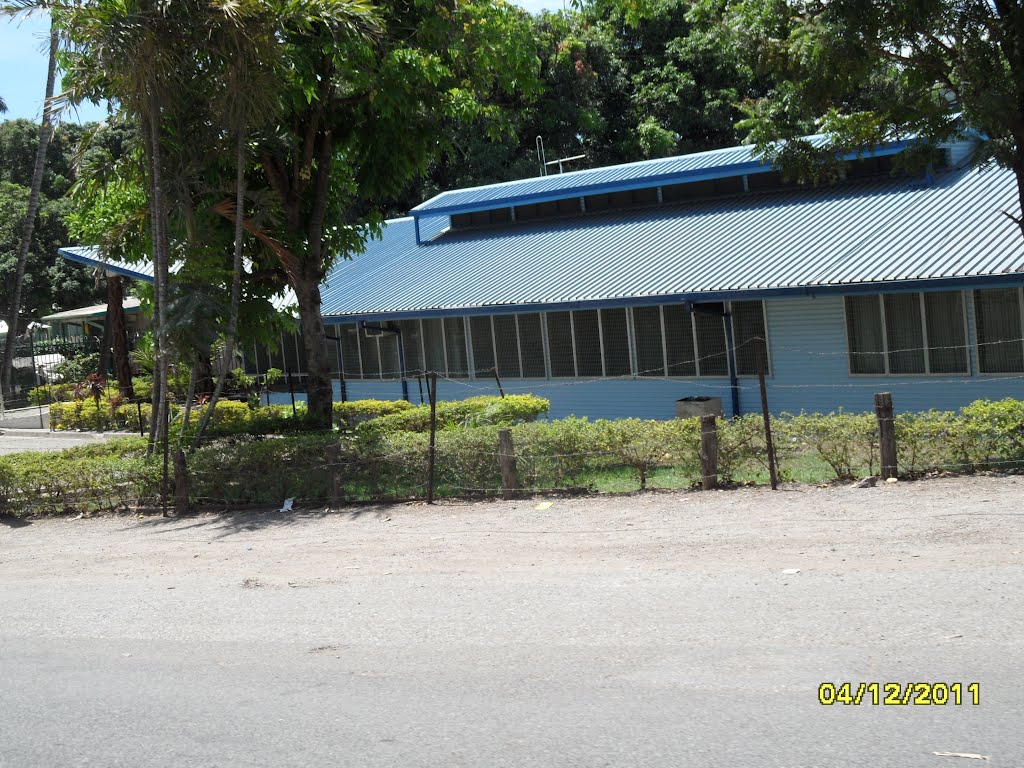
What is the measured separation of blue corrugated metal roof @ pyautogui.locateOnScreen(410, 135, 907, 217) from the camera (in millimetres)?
23656

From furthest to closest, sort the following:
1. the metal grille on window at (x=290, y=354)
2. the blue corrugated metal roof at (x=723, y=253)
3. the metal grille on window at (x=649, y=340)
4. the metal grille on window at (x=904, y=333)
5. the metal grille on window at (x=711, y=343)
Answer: the metal grille on window at (x=290, y=354) → the metal grille on window at (x=649, y=340) → the metal grille on window at (x=711, y=343) → the metal grille on window at (x=904, y=333) → the blue corrugated metal roof at (x=723, y=253)

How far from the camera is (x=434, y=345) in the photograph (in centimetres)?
2483

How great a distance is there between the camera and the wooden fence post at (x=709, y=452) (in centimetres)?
1228

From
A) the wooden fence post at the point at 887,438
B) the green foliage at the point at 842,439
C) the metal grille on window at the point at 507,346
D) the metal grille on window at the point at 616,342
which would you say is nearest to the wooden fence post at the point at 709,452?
the green foliage at the point at 842,439

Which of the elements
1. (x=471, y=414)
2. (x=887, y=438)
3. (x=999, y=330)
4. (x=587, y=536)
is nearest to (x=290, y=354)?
(x=471, y=414)

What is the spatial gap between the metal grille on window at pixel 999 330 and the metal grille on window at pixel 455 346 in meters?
11.1

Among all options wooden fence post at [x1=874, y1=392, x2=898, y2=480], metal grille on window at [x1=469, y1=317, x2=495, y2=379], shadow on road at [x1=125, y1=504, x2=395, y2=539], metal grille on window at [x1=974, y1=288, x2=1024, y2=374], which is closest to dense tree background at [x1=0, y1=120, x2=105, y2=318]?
metal grille on window at [x1=469, y1=317, x2=495, y2=379]

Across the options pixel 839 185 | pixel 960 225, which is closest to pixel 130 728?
pixel 960 225

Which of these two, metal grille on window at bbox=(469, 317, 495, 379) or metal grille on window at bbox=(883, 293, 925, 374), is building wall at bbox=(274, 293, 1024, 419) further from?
metal grille on window at bbox=(469, 317, 495, 379)

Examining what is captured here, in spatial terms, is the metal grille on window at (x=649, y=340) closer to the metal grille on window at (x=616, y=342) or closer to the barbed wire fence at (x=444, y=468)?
the metal grille on window at (x=616, y=342)

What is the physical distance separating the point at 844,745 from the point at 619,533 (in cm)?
563

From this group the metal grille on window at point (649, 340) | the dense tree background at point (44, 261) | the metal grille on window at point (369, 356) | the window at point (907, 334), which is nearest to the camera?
the window at point (907, 334)

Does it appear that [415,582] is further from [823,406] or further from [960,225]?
[960,225]
